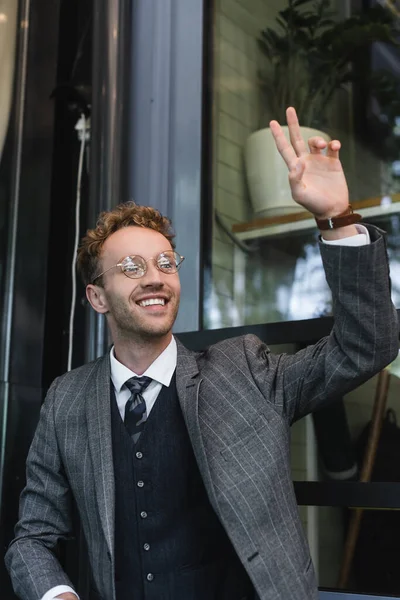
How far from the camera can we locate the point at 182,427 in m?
1.92

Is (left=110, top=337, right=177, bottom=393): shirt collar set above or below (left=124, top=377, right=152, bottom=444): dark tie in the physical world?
above

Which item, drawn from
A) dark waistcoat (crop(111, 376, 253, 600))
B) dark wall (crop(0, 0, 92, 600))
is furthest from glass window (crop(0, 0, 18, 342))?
dark waistcoat (crop(111, 376, 253, 600))

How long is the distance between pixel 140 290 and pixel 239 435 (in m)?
0.42

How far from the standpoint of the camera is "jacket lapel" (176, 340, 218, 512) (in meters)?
1.76

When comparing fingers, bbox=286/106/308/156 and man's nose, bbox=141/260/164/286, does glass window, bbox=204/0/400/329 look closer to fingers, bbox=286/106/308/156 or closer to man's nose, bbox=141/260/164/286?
→ man's nose, bbox=141/260/164/286

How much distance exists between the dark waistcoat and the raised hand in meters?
0.60

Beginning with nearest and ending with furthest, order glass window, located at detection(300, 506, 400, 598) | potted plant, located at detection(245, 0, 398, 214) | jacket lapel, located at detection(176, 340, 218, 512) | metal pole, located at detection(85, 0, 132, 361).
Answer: jacket lapel, located at detection(176, 340, 218, 512) → glass window, located at detection(300, 506, 400, 598) → potted plant, located at detection(245, 0, 398, 214) → metal pole, located at detection(85, 0, 132, 361)

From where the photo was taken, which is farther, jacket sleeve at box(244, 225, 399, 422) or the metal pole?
the metal pole

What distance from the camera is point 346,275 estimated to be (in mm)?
1643

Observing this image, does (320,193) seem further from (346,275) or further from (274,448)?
(274,448)

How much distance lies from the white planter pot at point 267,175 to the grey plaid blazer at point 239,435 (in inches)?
23.3

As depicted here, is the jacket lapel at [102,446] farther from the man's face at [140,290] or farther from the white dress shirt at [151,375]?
the man's face at [140,290]

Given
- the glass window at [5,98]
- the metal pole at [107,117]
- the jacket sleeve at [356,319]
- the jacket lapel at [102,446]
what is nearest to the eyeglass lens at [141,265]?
the jacket lapel at [102,446]

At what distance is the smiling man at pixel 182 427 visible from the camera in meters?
1.66
